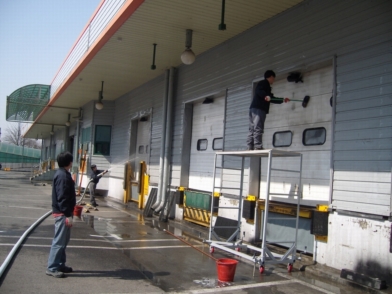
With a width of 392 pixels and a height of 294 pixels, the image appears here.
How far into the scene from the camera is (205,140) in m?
11.2

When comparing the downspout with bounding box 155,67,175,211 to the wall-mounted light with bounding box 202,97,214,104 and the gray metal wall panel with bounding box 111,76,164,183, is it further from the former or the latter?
the wall-mounted light with bounding box 202,97,214,104

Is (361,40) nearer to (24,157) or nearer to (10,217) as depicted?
(10,217)

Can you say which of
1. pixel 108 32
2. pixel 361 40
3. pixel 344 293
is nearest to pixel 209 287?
pixel 344 293

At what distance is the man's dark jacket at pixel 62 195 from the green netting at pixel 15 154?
66.8 meters

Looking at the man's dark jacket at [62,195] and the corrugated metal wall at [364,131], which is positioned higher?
the corrugated metal wall at [364,131]

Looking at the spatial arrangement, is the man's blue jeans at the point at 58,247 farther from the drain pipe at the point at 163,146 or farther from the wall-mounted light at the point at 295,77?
the drain pipe at the point at 163,146

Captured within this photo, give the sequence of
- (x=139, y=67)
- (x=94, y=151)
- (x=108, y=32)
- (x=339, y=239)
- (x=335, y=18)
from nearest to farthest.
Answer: (x=339, y=239) < (x=335, y=18) < (x=108, y=32) < (x=139, y=67) < (x=94, y=151)

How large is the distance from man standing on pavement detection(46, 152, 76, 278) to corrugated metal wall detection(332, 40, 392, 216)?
4.24 metres

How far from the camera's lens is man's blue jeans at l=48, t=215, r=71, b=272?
5.54 meters

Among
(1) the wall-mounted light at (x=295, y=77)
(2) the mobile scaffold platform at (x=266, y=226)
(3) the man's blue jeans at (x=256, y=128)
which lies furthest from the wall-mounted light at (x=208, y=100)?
(3) the man's blue jeans at (x=256, y=128)

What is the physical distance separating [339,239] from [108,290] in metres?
3.70

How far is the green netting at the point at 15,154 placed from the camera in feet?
220

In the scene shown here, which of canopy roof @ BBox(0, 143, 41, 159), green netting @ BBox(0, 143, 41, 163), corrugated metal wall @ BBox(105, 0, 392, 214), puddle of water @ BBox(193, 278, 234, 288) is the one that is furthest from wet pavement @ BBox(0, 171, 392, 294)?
canopy roof @ BBox(0, 143, 41, 159)

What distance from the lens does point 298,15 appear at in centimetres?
777
